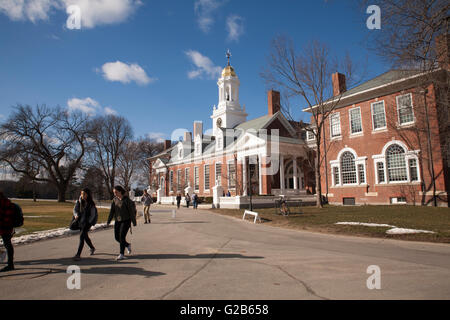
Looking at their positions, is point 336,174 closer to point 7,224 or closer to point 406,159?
point 406,159

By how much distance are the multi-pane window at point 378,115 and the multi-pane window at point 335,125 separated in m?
3.55

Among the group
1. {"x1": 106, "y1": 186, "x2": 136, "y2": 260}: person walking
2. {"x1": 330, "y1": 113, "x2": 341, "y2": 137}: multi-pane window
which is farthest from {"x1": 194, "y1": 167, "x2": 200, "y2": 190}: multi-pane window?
{"x1": 106, "y1": 186, "x2": 136, "y2": 260}: person walking

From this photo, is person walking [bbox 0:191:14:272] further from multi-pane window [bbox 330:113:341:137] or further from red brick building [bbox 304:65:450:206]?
multi-pane window [bbox 330:113:341:137]

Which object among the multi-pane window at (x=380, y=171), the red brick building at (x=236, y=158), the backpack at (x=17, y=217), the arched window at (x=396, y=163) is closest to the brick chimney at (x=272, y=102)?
the red brick building at (x=236, y=158)

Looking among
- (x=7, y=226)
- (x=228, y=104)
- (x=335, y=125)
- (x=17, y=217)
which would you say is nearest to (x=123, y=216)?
(x=17, y=217)

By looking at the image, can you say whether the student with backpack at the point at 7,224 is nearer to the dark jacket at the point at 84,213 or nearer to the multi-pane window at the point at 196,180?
the dark jacket at the point at 84,213

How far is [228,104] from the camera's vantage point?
155 ft

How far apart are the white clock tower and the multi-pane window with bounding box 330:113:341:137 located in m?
20.2

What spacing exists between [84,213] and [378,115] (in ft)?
83.0

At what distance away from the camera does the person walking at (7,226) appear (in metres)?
5.96

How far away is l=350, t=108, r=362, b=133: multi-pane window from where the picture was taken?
26594mm

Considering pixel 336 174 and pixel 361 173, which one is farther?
pixel 336 174
